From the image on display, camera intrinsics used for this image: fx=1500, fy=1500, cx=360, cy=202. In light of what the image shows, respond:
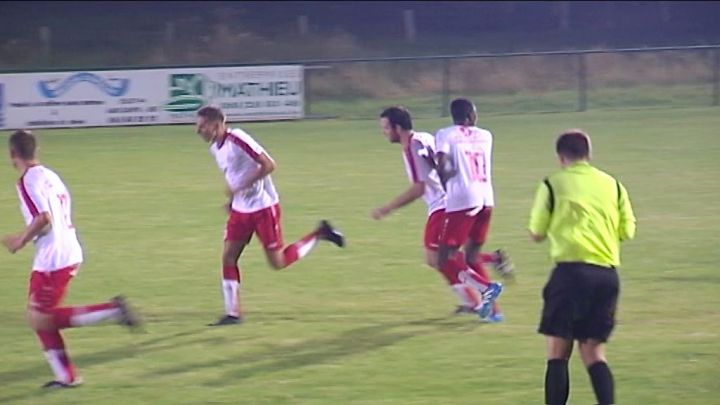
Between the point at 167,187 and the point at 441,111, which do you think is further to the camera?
the point at 441,111

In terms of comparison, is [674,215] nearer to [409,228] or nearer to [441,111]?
[409,228]

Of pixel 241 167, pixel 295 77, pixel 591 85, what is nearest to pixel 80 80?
pixel 295 77

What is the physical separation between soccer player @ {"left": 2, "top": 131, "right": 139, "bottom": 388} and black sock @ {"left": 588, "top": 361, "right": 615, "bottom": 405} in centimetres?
308

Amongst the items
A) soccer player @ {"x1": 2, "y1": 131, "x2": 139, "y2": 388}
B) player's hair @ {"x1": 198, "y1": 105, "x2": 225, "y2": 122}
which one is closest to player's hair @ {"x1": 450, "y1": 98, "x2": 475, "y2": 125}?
player's hair @ {"x1": 198, "y1": 105, "x2": 225, "y2": 122}

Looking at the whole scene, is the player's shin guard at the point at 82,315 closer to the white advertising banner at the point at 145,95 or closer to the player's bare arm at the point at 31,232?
the player's bare arm at the point at 31,232

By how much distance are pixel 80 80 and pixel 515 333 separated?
1996 centimetres

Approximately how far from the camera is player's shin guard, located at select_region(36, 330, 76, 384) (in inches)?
379

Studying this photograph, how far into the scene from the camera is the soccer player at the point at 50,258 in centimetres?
942

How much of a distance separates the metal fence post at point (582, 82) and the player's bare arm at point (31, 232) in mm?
25265

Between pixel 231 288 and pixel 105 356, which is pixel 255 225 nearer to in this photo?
pixel 231 288

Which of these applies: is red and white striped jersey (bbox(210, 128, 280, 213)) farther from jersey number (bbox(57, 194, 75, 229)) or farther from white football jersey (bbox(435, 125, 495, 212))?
jersey number (bbox(57, 194, 75, 229))

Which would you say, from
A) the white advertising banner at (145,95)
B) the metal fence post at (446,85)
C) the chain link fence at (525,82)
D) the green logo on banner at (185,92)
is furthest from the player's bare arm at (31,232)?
the chain link fence at (525,82)

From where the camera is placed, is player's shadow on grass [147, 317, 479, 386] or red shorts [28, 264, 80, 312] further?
player's shadow on grass [147, 317, 479, 386]

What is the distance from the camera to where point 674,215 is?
58.0 feet
